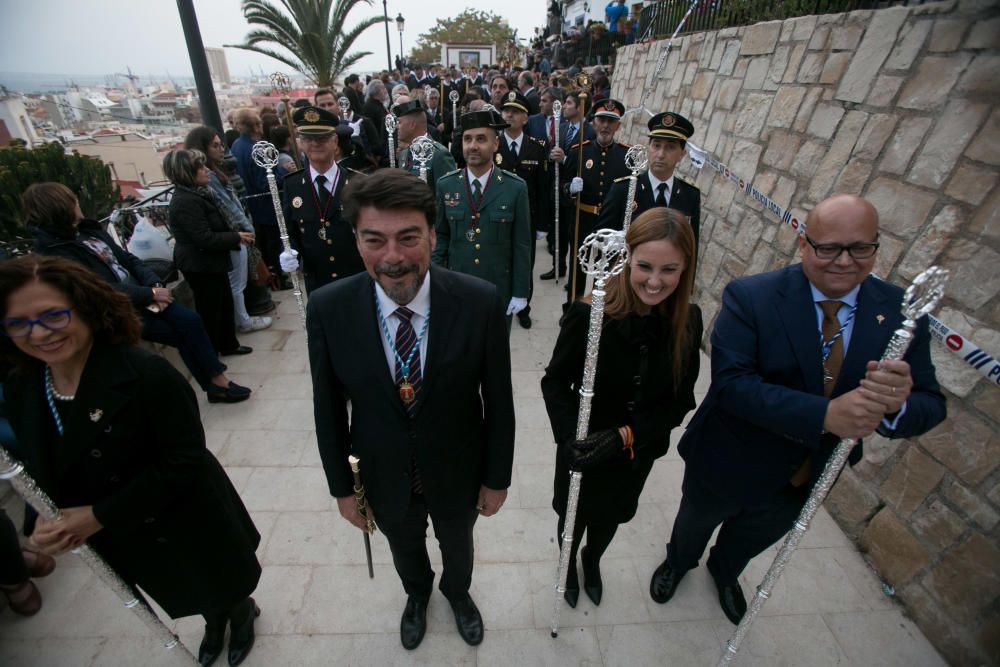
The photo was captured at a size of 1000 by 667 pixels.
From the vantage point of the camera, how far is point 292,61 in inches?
536

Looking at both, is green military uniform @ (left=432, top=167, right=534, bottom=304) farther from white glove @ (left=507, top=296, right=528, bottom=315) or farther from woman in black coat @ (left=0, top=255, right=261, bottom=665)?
woman in black coat @ (left=0, top=255, right=261, bottom=665)

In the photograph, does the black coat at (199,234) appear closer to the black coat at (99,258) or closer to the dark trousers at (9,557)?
the black coat at (99,258)

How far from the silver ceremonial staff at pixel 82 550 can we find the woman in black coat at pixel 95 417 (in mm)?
63

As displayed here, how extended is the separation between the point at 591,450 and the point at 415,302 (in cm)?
102

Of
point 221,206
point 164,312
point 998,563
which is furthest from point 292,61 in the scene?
point 998,563

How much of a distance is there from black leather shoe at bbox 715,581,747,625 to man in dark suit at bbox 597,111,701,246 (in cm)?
289

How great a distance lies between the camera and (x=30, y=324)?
165cm

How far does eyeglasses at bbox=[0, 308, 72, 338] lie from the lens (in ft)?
5.41

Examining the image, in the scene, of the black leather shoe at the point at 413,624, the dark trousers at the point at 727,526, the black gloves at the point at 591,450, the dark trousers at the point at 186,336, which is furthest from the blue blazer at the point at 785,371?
the dark trousers at the point at 186,336

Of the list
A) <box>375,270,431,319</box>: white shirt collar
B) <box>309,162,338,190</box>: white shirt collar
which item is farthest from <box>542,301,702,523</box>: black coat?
<box>309,162,338,190</box>: white shirt collar

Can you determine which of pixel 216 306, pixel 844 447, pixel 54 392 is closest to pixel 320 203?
pixel 216 306

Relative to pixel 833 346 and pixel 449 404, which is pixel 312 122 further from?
pixel 833 346

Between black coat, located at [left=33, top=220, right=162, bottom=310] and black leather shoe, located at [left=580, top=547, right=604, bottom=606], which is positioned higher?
black coat, located at [left=33, top=220, right=162, bottom=310]

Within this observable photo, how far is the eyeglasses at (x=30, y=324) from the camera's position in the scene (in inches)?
64.9
